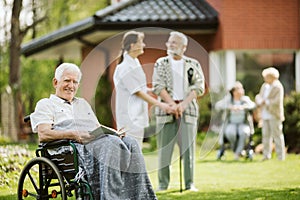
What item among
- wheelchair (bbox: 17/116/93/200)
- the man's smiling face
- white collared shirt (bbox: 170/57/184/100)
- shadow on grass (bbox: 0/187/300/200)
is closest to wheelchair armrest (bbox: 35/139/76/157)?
wheelchair (bbox: 17/116/93/200)

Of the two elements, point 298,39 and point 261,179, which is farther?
point 298,39

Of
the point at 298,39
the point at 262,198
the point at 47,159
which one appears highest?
the point at 298,39

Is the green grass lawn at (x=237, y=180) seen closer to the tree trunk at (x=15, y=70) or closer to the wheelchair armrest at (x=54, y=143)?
the wheelchair armrest at (x=54, y=143)

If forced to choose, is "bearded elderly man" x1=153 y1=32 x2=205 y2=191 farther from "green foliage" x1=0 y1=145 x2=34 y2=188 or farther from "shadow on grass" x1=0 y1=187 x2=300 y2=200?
"green foliage" x1=0 y1=145 x2=34 y2=188

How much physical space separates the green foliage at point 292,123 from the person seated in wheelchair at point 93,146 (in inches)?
291

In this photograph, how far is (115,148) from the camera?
572cm

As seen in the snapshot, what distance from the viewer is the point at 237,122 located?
12148 millimetres

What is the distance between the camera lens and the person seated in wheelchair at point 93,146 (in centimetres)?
566

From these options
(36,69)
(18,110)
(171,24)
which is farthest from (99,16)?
(36,69)

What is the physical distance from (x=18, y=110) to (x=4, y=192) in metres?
12.5

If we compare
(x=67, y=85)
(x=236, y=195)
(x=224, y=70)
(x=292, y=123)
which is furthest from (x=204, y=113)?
(x=67, y=85)

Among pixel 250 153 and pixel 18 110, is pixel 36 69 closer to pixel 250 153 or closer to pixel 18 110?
pixel 18 110

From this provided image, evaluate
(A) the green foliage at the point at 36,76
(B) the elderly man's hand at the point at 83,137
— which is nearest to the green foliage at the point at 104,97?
(B) the elderly man's hand at the point at 83,137

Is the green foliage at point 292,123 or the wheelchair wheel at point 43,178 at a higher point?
the green foliage at point 292,123
